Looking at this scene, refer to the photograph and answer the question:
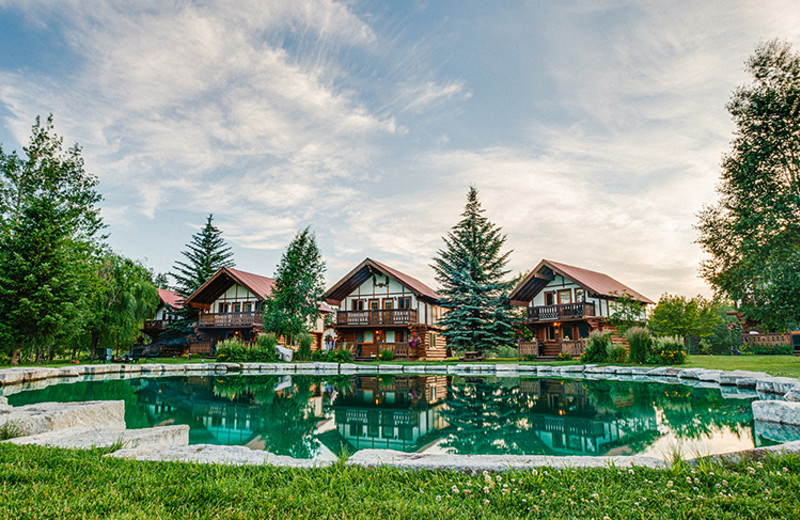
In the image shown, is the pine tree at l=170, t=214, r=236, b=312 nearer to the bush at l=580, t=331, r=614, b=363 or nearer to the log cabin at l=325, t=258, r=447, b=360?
the log cabin at l=325, t=258, r=447, b=360

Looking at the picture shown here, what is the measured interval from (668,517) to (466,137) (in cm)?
1520

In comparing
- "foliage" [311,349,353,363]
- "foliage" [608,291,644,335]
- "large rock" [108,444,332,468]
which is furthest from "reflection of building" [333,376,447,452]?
"foliage" [608,291,644,335]

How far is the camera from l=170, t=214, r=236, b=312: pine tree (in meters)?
38.3

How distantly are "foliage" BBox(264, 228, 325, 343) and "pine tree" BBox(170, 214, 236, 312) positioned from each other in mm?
14276

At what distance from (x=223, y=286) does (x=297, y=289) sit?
480 inches

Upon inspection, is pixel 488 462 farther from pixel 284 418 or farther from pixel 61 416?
pixel 284 418

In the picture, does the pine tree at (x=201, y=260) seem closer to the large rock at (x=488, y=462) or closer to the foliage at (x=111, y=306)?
the foliage at (x=111, y=306)

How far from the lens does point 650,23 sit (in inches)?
443

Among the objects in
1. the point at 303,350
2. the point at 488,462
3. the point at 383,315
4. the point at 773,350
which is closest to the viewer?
the point at 488,462

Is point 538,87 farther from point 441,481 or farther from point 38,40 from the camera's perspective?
point 38,40

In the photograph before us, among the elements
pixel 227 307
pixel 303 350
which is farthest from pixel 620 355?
pixel 227 307

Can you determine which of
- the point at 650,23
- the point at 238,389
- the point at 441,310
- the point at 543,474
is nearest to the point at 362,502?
the point at 543,474

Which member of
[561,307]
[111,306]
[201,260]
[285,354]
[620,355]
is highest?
[201,260]

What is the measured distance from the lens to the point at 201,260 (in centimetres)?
3950
